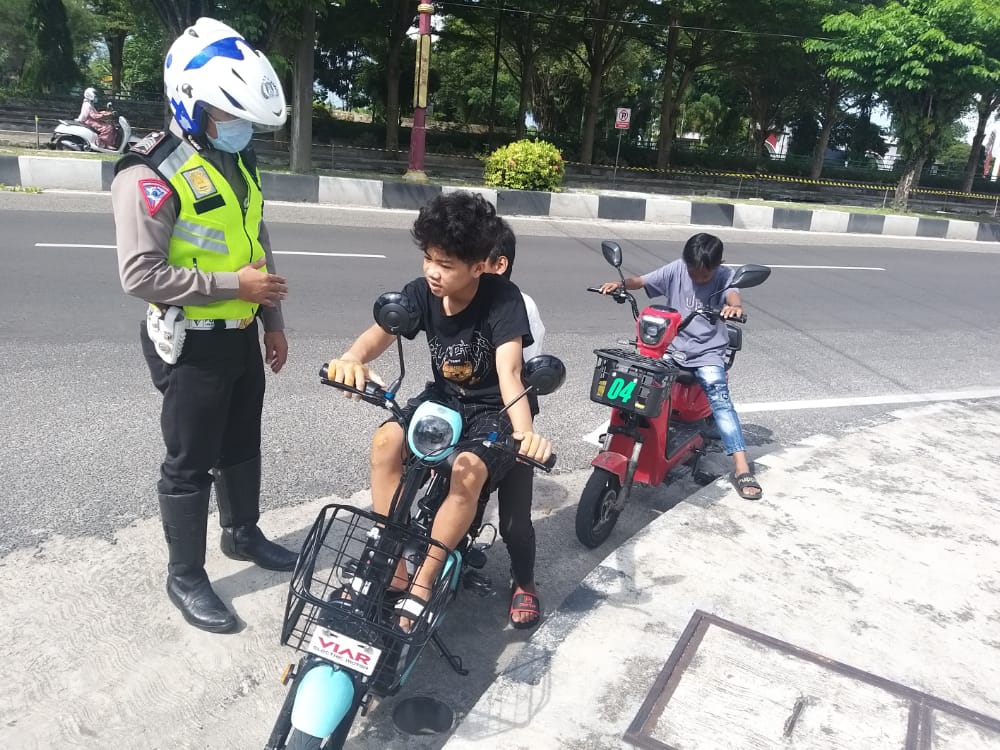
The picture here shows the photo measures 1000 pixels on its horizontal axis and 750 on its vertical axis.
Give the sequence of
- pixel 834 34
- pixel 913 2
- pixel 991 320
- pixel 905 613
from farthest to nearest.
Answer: pixel 834 34 → pixel 913 2 → pixel 991 320 → pixel 905 613

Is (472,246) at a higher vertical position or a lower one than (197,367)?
higher

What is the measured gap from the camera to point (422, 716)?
8.07ft

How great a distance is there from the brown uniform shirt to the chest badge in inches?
3.3

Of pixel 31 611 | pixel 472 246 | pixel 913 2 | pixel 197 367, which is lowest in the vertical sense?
pixel 31 611

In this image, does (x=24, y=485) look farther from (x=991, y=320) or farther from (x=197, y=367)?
(x=991, y=320)

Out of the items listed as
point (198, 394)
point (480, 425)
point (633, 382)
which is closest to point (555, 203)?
point (633, 382)

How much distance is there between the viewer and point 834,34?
24.8 m

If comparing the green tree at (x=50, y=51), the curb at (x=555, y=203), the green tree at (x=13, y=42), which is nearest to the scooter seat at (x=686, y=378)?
the curb at (x=555, y=203)

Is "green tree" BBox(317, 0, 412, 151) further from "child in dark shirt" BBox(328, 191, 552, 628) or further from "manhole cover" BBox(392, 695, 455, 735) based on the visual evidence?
"manhole cover" BBox(392, 695, 455, 735)

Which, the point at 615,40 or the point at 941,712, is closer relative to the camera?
the point at 941,712

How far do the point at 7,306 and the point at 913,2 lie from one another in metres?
20.8

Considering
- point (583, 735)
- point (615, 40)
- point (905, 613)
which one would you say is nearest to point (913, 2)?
point (615, 40)

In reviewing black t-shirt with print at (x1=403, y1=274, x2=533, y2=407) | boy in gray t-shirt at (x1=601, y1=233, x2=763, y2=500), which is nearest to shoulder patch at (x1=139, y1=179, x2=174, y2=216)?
black t-shirt with print at (x1=403, y1=274, x2=533, y2=407)

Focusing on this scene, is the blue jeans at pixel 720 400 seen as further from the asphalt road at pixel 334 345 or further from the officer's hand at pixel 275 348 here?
the officer's hand at pixel 275 348
